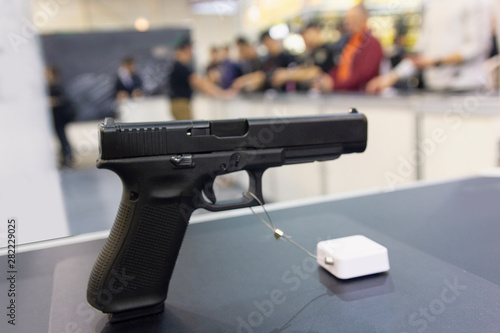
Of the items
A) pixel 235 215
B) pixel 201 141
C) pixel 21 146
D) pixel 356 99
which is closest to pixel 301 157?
pixel 201 141

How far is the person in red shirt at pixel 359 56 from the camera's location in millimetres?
2742

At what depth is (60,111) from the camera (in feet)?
18.8

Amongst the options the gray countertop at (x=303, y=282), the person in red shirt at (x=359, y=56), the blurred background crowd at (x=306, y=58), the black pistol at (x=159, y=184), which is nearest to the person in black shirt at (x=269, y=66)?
the blurred background crowd at (x=306, y=58)

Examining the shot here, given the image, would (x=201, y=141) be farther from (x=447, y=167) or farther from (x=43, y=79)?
(x=447, y=167)

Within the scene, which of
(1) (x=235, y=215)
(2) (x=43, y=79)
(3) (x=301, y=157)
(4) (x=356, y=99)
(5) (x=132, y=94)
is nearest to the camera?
(3) (x=301, y=157)

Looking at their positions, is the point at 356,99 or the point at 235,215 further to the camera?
the point at 356,99

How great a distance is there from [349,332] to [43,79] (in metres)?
1.33

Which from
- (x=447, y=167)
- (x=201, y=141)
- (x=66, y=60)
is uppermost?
(x=66, y=60)

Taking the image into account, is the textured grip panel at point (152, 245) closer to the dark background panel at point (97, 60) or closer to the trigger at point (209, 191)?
the trigger at point (209, 191)

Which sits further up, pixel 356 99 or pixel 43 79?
pixel 43 79

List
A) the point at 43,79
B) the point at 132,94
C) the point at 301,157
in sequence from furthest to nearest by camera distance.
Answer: the point at 132,94 < the point at 43,79 < the point at 301,157

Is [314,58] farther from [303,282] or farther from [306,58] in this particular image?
[303,282]

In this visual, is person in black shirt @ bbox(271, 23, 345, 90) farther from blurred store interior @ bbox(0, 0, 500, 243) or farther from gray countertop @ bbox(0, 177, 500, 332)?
gray countertop @ bbox(0, 177, 500, 332)

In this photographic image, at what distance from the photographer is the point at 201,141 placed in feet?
2.18
